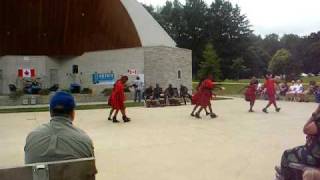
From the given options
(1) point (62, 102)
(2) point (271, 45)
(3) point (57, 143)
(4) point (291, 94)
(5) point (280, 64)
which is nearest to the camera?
(3) point (57, 143)

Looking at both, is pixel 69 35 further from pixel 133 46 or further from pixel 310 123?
pixel 310 123

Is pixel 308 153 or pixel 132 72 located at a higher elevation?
pixel 132 72

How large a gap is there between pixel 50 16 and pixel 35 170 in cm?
3489

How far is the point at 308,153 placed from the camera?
5.80m

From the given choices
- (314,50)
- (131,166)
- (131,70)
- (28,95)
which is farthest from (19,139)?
(314,50)

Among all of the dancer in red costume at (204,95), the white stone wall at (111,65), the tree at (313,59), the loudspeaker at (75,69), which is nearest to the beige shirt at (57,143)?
the dancer in red costume at (204,95)

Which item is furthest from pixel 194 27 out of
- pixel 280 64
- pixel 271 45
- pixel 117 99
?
pixel 117 99

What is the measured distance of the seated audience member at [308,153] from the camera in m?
5.44

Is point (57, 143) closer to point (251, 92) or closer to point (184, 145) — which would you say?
point (184, 145)

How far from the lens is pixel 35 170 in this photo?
3.72 metres

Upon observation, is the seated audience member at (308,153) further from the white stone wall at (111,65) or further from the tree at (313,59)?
the tree at (313,59)

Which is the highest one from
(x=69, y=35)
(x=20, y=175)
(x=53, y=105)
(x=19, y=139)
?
(x=69, y=35)

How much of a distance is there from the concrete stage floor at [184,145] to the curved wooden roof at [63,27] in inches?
760

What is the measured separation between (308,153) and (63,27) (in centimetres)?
3403
